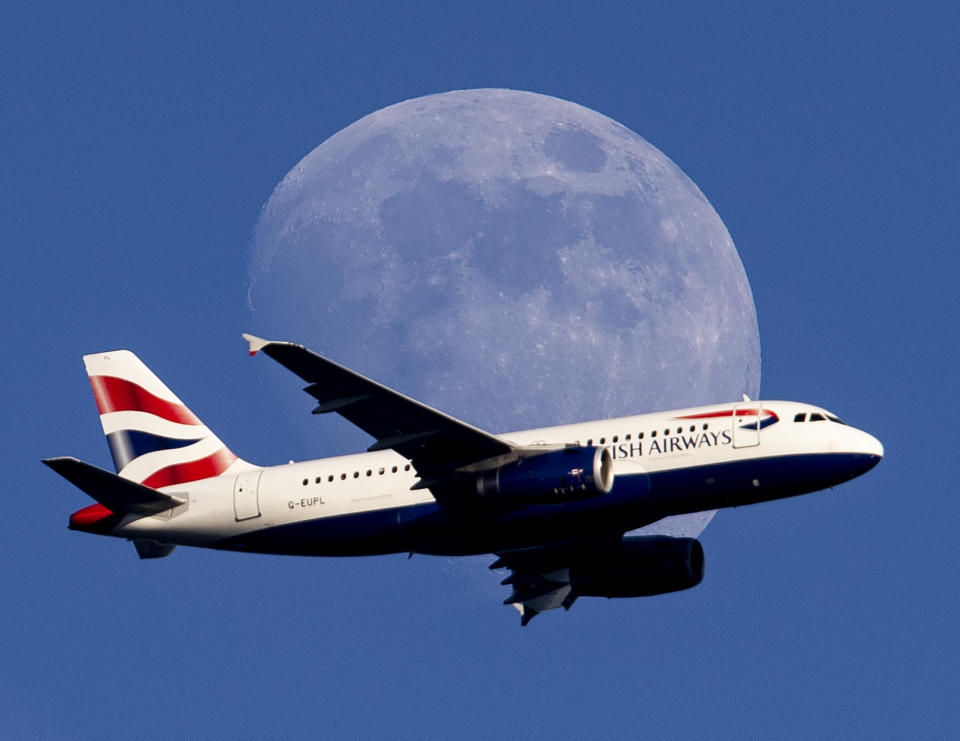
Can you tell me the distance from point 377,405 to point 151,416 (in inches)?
497

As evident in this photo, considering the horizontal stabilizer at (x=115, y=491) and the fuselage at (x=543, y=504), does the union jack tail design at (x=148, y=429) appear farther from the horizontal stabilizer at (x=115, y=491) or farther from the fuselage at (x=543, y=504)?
the horizontal stabilizer at (x=115, y=491)

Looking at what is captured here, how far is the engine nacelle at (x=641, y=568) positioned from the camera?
239 feet

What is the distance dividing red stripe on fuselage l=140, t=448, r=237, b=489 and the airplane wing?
8144 mm

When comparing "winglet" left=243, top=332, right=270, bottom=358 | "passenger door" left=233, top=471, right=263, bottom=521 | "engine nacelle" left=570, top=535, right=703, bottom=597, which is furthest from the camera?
"engine nacelle" left=570, top=535, right=703, bottom=597

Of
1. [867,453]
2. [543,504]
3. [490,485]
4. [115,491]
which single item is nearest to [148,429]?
[115,491]

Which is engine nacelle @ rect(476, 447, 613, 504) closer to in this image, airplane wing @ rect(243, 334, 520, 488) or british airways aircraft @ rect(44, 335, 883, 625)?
british airways aircraft @ rect(44, 335, 883, 625)

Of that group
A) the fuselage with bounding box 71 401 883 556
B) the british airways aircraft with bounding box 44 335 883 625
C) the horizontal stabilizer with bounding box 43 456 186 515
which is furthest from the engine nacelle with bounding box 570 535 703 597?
the horizontal stabilizer with bounding box 43 456 186 515

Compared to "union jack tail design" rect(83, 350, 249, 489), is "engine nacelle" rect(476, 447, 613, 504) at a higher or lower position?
lower

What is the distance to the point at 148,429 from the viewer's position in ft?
248

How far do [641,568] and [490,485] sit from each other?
8297mm

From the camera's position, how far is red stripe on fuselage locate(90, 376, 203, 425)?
249ft

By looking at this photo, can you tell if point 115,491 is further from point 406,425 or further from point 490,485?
point 490,485

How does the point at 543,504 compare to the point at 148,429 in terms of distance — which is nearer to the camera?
the point at 543,504

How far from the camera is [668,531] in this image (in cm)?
8194
